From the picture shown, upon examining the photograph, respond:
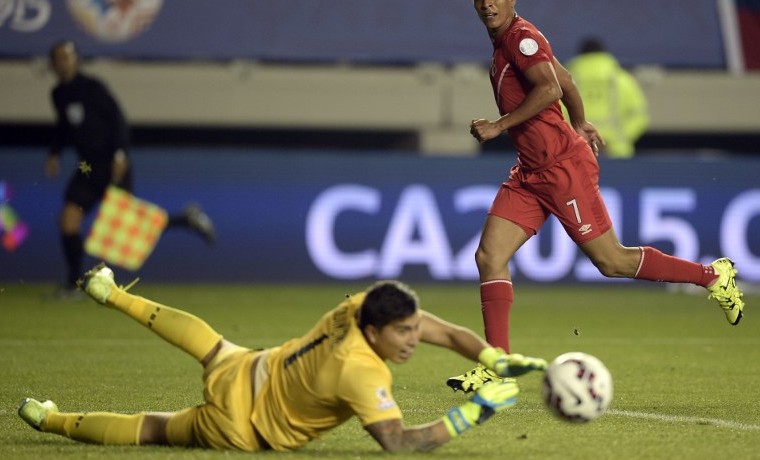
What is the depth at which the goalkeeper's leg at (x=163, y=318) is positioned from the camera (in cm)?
600

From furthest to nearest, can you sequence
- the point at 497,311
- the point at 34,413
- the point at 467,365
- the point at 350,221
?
1. the point at 350,221
2. the point at 467,365
3. the point at 497,311
4. the point at 34,413

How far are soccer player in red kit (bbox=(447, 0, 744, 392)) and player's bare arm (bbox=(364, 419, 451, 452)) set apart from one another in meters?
1.89

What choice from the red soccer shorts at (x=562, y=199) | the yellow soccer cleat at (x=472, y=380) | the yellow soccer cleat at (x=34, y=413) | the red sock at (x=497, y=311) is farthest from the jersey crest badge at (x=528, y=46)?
the yellow soccer cleat at (x=34, y=413)

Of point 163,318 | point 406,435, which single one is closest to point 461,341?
point 406,435

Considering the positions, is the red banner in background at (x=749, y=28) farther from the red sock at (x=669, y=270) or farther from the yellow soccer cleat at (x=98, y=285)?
the yellow soccer cleat at (x=98, y=285)

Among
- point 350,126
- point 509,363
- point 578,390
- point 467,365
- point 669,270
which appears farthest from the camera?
point 350,126

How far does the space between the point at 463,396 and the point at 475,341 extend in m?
1.87

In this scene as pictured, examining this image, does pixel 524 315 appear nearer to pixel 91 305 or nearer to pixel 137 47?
pixel 91 305

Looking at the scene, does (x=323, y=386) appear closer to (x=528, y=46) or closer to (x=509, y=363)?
(x=509, y=363)

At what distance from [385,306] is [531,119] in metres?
2.48

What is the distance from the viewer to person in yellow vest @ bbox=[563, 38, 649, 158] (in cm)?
1480

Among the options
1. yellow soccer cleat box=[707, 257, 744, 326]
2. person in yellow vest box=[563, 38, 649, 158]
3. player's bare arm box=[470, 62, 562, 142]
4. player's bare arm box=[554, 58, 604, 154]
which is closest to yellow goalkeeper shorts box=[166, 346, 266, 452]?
player's bare arm box=[470, 62, 562, 142]

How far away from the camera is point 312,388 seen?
552 cm

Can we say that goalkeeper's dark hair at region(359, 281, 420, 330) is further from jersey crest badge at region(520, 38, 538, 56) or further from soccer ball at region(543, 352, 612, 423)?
jersey crest badge at region(520, 38, 538, 56)
